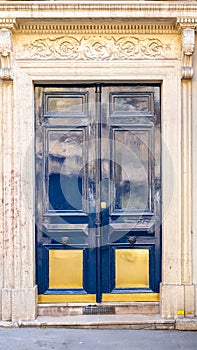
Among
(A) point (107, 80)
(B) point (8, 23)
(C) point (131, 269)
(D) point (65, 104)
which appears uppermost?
(B) point (8, 23)

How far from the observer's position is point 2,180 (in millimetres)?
5637

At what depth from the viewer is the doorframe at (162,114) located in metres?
5.62

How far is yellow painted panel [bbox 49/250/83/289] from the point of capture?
580 cm

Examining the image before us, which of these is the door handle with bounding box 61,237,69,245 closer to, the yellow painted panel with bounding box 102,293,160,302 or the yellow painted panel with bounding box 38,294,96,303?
the yellow painted panel with bounding box 38,294,96,303

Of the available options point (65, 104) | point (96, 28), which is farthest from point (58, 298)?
point (96, 28)

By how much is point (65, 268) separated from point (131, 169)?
1.54m

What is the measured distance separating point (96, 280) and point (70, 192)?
3.89 ft

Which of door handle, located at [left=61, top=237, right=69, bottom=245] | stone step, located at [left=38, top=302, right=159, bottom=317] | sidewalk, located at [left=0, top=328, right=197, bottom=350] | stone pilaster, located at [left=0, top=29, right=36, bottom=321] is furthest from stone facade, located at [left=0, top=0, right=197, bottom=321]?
door handle, located at [left=61, top=237, right=69, bottom=245]

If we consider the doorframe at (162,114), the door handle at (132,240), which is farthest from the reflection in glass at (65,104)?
the door handle at (132,240)

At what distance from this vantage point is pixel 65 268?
5805 millimetres

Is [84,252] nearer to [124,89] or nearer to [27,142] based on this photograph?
[27,142]

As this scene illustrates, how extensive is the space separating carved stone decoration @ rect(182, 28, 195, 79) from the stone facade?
0.25 feet

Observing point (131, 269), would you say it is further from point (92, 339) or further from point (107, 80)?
point (107, 80)

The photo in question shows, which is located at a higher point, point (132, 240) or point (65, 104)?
point (65, 104)
